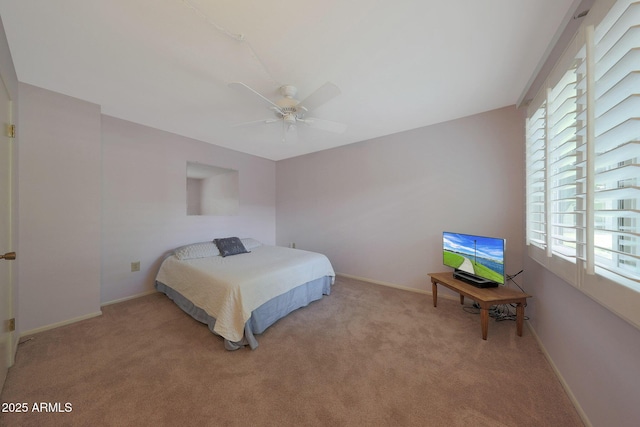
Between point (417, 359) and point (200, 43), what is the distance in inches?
113

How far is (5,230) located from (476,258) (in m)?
3.97

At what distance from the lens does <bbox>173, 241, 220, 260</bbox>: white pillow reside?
2783 millimetres

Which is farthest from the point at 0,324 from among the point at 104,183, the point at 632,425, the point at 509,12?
the point at 509,12

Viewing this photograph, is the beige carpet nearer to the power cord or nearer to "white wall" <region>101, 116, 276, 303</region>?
the power cord

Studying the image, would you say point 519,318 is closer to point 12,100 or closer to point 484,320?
point 484,320

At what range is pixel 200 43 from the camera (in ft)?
4.81

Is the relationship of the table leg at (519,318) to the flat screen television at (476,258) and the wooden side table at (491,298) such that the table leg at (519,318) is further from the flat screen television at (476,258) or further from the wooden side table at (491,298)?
the flat screen television at (476,258)

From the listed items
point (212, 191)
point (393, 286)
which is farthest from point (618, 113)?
point (212, 191)

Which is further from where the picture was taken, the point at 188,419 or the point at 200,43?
the point at 200,43

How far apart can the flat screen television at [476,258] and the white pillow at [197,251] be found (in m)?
3.14

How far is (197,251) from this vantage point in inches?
114

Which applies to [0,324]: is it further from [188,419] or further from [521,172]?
[521,172]

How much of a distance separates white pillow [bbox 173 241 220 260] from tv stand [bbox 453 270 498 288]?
316cm

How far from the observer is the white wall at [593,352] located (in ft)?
2.97
